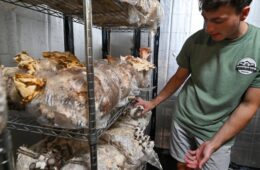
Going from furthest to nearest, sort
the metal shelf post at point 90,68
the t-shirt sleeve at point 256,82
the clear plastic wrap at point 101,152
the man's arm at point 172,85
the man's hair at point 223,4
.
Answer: the man's arm at point 172,85
the t-shirt sleeve at point 256,82
the man's hair at point 223,4
the clear plastic wrap at point 101,152
the metal shelf post at point 90,68

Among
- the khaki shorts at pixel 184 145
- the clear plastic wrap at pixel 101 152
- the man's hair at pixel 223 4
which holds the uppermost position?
the man's hair at pixel 223 4

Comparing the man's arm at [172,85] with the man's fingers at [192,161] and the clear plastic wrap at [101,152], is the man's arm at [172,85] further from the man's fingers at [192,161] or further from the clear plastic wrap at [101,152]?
the man's fingers at [192,161]

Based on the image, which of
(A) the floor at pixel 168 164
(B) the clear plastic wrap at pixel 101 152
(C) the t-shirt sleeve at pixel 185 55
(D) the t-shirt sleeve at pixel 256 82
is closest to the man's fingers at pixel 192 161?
(B) the clear plastic wrap at pixel 101 152

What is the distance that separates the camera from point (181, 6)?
6.04ft

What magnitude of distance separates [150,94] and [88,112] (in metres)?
1.29

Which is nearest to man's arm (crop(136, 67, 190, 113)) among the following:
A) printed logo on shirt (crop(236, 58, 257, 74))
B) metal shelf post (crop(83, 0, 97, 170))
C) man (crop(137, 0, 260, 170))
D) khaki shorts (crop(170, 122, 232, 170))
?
man (crop(137, 0, 260, 170))

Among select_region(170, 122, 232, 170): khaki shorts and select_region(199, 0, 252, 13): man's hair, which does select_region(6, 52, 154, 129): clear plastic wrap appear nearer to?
select_region(199, 0, 252, 13): man's hair

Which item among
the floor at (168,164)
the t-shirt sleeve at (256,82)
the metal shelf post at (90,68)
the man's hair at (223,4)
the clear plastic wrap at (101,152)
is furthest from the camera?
the floor at (168,164)

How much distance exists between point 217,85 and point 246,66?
16cm

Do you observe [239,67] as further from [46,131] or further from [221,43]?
[46,131]

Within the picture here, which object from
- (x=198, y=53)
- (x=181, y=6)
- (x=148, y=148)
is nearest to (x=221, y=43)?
(x=198, y=53)

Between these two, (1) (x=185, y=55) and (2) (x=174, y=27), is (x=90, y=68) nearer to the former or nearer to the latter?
(1) (x=185, y=55)

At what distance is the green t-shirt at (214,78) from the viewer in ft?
2.98

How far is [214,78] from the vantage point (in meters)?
1.01
